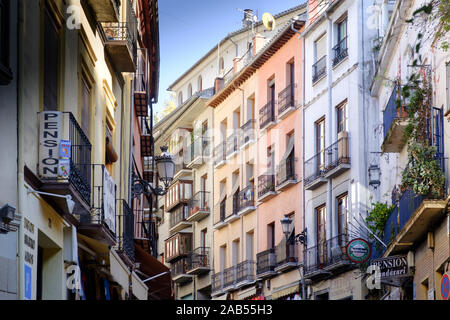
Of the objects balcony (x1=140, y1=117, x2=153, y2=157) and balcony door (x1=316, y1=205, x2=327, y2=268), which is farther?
balcony door (x1=316, y1=205, x2=327, y2=268)

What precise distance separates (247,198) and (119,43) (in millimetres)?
21042

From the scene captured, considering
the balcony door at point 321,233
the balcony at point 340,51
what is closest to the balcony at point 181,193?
the balcony door at point 321,233

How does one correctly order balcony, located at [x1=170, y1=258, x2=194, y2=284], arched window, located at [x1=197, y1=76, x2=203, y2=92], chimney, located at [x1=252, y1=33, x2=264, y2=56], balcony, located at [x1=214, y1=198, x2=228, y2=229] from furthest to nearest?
arched window, located at [x1=197, y1=76, x2=203, y2=92]
balcony, located at [x1=170, y1=258, x2=194, y2=284]
balcony, located at [x1=214, y1=198, x2=228, y2=229]
chimney, located at [x1=252, y1=33, x2=264, y2=56]

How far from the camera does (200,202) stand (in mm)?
44812

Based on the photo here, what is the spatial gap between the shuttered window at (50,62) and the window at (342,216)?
16362mm

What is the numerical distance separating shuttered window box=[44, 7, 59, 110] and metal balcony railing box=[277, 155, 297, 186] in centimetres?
2089

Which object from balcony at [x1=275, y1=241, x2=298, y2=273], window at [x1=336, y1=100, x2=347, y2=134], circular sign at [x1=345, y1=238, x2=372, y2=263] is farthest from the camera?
balcony at [x1=275, y1=241, x2=298, y2=273]

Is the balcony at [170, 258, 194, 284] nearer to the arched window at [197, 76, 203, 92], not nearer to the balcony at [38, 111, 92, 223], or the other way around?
the arched window at [197, 76, 203, 92]

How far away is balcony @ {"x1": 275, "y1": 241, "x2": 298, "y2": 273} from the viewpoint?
1308 inches

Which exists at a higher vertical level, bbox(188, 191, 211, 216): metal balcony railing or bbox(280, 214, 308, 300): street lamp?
bbox(188, 191, 211, 216): metal balcony railing

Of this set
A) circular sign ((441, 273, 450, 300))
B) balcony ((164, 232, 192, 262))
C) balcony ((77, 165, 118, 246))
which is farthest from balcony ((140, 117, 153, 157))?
balcony ((164, 232, 192, 262))

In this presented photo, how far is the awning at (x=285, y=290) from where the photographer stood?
32.9 meters

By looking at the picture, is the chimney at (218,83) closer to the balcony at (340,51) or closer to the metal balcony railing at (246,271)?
the metal balcony railing at (246,271)
